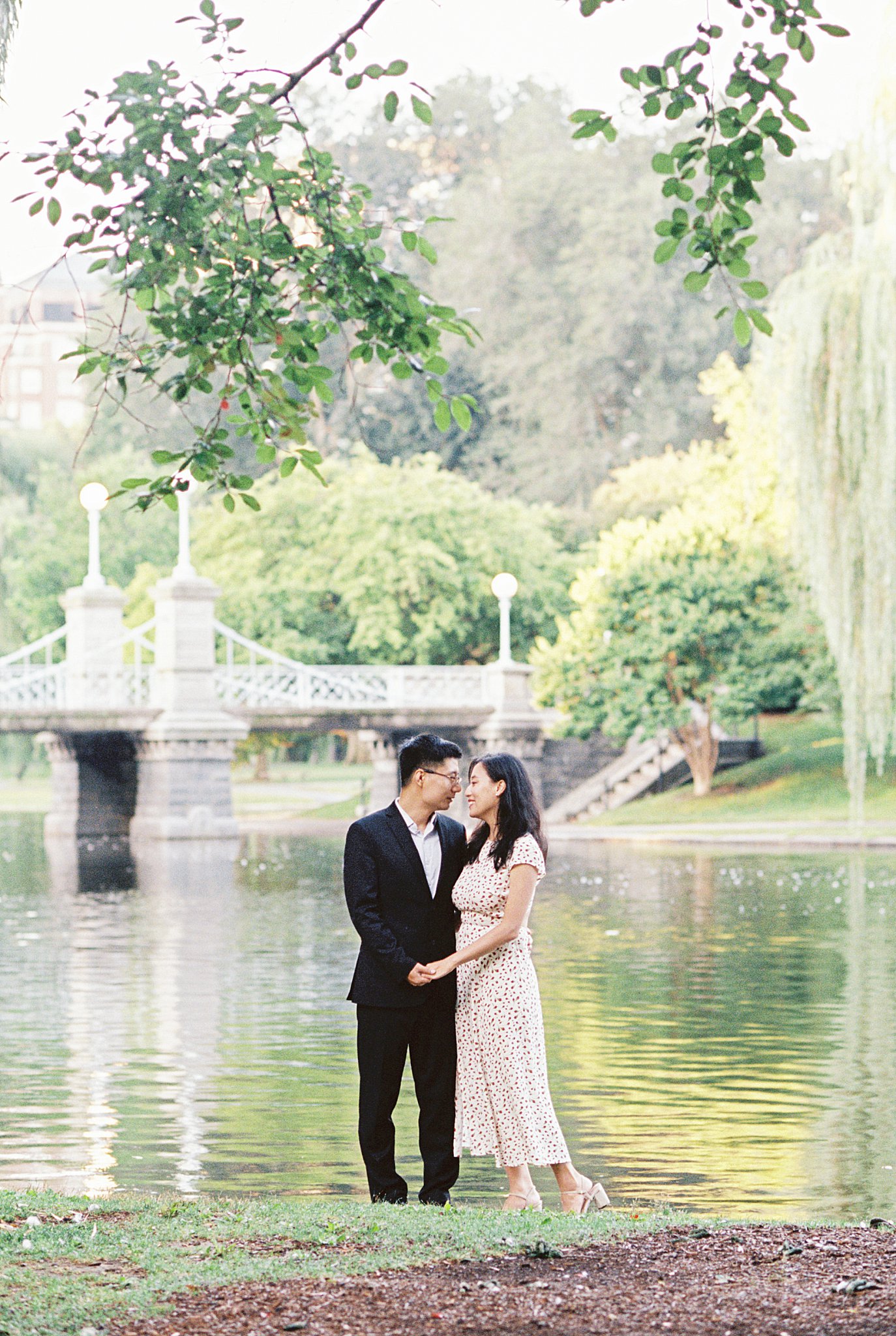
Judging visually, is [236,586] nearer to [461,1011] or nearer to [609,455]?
[609,455]

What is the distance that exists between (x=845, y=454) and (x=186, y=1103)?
939 inches

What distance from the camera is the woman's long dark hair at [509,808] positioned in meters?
7.59

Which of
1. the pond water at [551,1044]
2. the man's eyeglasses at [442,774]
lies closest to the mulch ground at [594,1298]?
the man's eyeglasses at [442,774]

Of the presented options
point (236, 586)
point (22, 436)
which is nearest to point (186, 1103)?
point (236, 586)

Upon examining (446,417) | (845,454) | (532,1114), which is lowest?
(532,1114)

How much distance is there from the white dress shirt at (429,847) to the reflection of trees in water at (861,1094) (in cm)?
253

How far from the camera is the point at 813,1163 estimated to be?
10031mm

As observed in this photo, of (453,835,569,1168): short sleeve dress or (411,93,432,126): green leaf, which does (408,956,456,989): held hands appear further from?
(411,93,432,126): green leaf

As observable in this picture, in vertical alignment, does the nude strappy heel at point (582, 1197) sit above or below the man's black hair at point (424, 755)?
below

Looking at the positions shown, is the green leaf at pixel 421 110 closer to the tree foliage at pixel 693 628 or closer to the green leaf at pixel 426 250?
the green leaf at pixel 426 250

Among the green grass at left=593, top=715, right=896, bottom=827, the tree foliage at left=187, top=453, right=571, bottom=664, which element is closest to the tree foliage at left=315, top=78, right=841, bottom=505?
the tree foliage at left=187, top=453, right=571, bottom=664

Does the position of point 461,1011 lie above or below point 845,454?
below

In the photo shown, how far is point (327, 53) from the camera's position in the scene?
328 inches

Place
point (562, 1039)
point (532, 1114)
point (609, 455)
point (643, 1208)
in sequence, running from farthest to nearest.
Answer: point (609, 455)
point (562, 1039)
point (643, 1208)
point (532, 1114)
